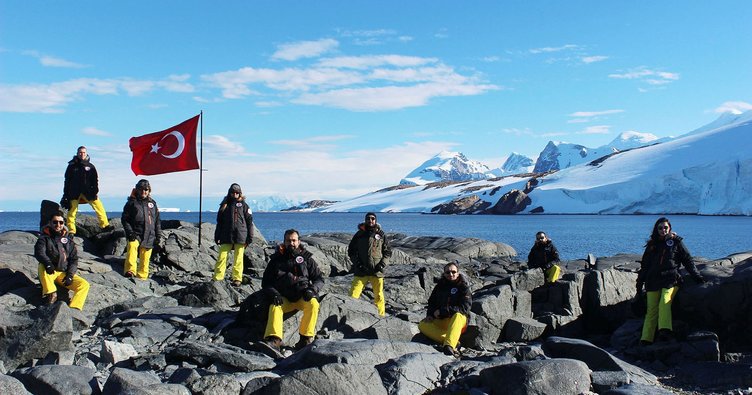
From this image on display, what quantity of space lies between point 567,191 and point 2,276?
6493 inches

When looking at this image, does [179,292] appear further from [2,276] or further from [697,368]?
[697,368]

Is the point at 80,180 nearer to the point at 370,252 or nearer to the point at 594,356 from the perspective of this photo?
the point at 370,252

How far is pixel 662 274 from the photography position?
43.7 ft

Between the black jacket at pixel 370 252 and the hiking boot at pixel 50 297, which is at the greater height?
the black jacket at pixel 370 252

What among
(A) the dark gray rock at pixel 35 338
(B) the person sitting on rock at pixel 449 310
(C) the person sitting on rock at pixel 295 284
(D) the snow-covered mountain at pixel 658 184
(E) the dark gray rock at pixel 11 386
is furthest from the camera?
(D) the snow-covered mountain at pixel 658 184

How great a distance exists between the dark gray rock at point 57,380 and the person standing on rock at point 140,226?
293 inches

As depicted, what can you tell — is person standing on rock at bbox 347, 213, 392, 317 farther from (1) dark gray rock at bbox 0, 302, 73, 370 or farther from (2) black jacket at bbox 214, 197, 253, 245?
(1) dark gray rock at bbox 0, 302, 73, 370

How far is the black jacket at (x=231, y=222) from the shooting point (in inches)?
643

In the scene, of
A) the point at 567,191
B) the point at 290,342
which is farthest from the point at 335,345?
the point at 567,191

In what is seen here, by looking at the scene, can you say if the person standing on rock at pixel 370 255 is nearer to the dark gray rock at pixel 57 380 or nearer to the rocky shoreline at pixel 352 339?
the rocky shoreline at pixel 352 339

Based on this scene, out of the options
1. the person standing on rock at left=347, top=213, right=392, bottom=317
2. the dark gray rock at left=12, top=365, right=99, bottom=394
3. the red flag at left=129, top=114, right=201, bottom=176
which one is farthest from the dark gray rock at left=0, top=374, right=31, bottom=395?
the red flag at left=129, top=114, right=201, bottom=176

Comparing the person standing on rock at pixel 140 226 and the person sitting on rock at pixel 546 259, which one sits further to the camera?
the person sitting on rock at pixel 546 259

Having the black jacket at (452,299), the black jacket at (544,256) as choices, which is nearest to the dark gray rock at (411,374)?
the black jacket at (452,299)

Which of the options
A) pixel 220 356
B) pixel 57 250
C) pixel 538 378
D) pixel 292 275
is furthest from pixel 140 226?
pixel 538 378
